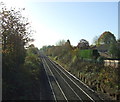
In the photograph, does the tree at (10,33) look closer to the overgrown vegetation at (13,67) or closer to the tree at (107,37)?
the overgrown vegetation at (13,67)

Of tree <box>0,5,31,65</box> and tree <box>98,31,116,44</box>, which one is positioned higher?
tree <box>98,31,116,44</box>

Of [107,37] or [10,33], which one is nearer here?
[10,33]

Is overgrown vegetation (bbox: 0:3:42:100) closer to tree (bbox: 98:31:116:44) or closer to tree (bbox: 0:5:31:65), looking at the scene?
tree (bbox: 0:5:31:65)

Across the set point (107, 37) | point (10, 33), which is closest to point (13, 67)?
point (10, 33)

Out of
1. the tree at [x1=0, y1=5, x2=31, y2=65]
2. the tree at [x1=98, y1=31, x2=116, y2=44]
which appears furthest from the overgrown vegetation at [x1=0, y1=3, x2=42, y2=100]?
the tree at [x1=98, y1=31, x2=116, y2=44]

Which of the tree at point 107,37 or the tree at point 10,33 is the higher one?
the tree at point 107,37

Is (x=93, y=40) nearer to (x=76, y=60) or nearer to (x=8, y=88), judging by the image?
(x=76, y=60)

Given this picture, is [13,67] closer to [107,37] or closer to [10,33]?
[10,33]

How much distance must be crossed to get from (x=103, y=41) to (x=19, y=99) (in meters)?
88.6

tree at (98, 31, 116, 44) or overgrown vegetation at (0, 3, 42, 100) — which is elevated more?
tree at (98, 31, 116, 44)

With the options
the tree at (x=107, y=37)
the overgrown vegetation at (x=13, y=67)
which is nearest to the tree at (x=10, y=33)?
the overgrown vegetation at (x=13, y=67)

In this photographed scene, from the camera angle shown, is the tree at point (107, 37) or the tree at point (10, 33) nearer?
the tree at point (10, 33)

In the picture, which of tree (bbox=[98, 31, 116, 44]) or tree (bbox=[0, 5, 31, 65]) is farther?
tree (bbox=[98, 31, 116, 44])

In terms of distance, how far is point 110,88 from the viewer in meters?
17.4
